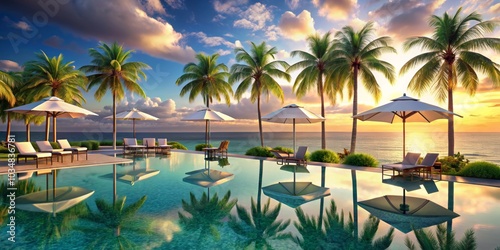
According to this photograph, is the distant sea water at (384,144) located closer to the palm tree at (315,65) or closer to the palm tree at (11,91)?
the palm tree at (11,91)

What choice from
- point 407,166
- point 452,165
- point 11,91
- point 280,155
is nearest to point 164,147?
point 280,155

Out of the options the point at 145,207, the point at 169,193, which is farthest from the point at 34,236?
Result: the point at 169,193

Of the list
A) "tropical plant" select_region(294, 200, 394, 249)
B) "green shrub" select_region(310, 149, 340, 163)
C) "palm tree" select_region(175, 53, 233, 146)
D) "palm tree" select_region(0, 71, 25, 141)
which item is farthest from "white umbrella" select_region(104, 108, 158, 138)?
"tropical plant" select_region(294, 200, 394, 249)

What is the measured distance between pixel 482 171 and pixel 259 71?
577 inches

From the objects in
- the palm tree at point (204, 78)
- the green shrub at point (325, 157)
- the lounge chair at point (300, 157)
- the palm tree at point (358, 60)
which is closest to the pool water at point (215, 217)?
the lounge chair at point (300, 157)

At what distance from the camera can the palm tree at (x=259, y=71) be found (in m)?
20.4

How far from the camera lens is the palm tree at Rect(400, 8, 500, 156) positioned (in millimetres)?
13008

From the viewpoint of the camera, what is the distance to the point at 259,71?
67.6 ft

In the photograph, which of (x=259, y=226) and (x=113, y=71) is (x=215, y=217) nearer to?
(x=259, y=226)

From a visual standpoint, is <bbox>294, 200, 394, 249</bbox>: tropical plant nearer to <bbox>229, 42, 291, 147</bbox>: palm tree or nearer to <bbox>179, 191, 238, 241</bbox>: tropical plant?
<bbox>179, 191, 238, 241</bbox>: tropical plant

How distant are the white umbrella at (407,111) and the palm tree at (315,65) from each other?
683 centimetres

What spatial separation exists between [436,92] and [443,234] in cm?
1239

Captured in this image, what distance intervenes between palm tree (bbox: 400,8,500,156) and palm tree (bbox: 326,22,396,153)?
174 centimetres

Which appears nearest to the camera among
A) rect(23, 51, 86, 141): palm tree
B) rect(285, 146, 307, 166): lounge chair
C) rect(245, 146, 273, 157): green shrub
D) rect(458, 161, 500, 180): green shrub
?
rect(458, 161, 500, 180): green shrub
